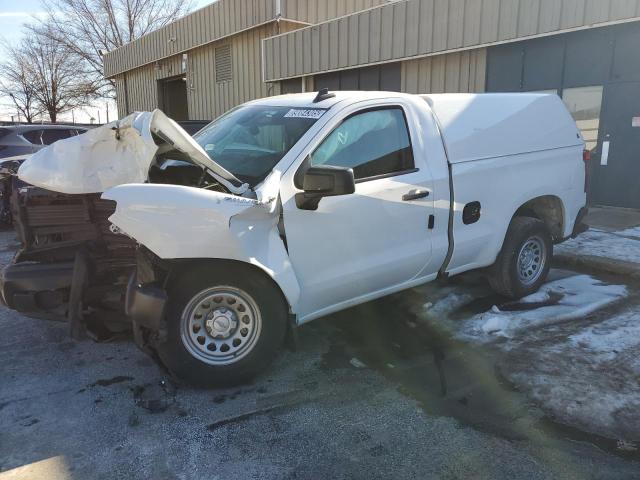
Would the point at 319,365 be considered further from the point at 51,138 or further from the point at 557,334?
the point at 51,138

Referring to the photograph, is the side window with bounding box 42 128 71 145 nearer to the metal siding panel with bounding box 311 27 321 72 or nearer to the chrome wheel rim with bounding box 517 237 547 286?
the metal siding panel with bounding box 311 27 321 72

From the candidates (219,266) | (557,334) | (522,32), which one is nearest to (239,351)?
(219,266)

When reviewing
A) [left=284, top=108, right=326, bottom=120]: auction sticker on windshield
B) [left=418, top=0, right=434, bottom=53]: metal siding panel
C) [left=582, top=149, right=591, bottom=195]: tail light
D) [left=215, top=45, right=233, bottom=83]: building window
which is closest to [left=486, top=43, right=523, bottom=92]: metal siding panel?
[left=418, top=0, right=434, bottom=53]: metal siding panel

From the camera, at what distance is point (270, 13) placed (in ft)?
48.1

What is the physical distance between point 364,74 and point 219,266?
10353 mm

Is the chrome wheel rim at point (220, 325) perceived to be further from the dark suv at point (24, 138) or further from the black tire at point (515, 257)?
the dark suv at point (24, 138)

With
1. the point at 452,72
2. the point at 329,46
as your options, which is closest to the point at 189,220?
the point at 452,72

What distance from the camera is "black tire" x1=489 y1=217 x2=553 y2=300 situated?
15.8 ft

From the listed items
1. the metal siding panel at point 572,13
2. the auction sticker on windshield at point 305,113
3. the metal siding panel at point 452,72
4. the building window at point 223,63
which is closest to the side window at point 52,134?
the building window at point 223,63

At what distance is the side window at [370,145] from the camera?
143 inches

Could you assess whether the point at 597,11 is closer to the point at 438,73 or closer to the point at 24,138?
the point at 438,73

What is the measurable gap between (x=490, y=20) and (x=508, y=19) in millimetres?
363

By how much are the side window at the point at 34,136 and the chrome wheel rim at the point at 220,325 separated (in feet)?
30.9

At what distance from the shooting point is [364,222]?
12.0 ft
